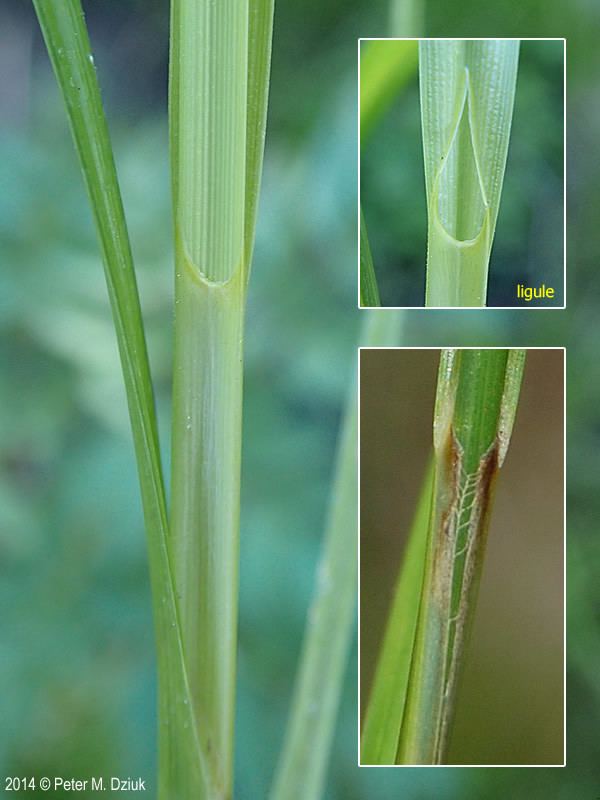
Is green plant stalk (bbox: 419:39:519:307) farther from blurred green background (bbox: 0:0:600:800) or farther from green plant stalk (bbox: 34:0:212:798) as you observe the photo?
green plant stalk (bbox: 34:0:212:798)

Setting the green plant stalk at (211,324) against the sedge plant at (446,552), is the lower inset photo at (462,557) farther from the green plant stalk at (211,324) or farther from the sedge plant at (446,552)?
the green plant stalk at (211,324)

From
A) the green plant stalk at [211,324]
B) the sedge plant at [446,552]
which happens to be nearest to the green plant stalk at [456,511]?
the sedge plant at [446,552]

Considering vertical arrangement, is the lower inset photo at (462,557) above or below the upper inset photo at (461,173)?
below

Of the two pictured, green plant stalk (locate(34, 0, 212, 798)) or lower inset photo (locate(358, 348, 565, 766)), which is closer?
green plant stalk (locate(34, 0, 212, 798))

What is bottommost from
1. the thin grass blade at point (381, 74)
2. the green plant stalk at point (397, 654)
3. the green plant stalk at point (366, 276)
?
the green plant stalk at point (397, 654)

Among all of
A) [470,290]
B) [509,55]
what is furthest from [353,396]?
[509,55]

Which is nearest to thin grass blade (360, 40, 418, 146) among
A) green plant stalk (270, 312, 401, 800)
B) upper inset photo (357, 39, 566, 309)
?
upper inset photo (357, 39, 566, 309)

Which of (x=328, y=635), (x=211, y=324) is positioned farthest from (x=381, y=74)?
(x=328, y=635)
